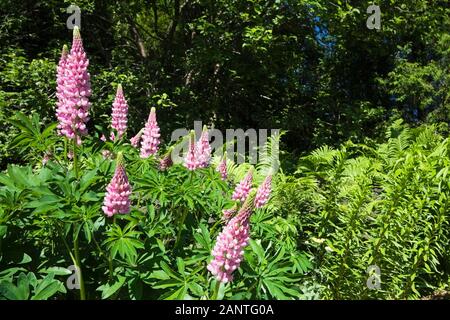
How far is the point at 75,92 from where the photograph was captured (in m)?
2.54

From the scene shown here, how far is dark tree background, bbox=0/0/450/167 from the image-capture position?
6664mm

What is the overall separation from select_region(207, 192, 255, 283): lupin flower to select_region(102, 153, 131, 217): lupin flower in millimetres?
612

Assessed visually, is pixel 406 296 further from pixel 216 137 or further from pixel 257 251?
pixel 216 137

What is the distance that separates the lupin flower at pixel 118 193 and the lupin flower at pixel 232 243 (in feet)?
2.01

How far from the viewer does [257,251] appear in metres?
2.39

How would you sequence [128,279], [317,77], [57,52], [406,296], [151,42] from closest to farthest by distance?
[128,279]
[406,296]
[57,52]
[151,42]
[317,77]

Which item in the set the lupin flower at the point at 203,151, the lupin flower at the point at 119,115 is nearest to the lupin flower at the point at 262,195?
the lupin flower at the point at 203,151

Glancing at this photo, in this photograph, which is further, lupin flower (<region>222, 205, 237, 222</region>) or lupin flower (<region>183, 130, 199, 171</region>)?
lupin flower (<region>183, 130, 199, 171</region>)

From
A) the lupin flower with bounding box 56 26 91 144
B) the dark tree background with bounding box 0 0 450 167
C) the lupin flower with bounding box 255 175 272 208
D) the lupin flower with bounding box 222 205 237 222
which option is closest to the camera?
the lupin flower with bounding box 56 26 91 144

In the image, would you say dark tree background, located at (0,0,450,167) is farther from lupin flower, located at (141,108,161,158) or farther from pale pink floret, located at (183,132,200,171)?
pale pink floret, located at (183,132,200,171)

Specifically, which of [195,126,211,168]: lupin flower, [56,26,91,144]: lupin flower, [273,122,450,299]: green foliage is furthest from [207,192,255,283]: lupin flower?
[273,122,450,299]: green foliage

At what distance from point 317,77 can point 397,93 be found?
9.14 ft

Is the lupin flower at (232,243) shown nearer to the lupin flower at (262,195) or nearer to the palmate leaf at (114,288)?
the palmate leaf at (114,288)
